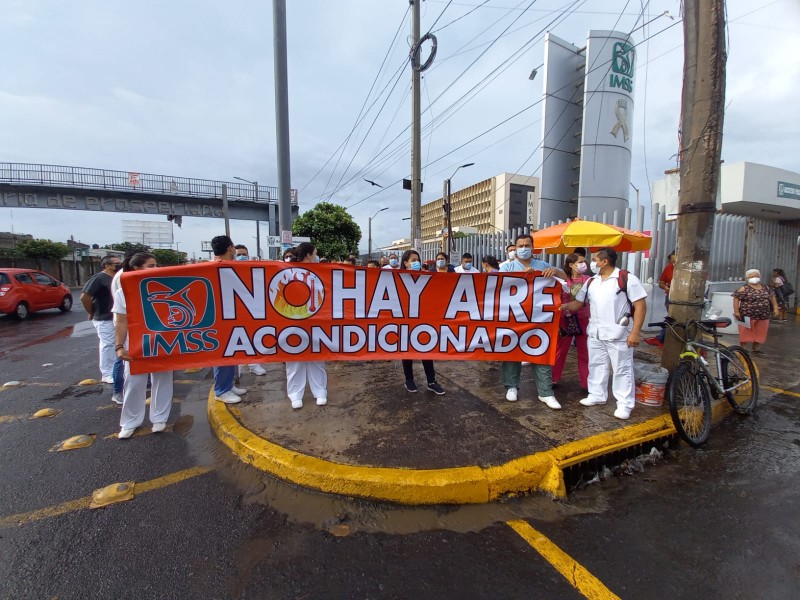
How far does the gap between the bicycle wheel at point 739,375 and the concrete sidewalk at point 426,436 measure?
0.17 meters

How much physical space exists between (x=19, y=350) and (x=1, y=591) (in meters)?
7.92

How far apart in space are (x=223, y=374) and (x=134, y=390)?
2.65 ft

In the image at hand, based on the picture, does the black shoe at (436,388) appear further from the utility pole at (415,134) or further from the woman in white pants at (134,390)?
the utility pole at (415,134)

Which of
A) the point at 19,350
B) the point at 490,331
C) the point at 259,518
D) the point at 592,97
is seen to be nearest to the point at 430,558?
the point at 259,518

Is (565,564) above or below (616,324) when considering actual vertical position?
below

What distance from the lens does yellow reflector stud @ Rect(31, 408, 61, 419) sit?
13.8ft

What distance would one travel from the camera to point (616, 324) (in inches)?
149

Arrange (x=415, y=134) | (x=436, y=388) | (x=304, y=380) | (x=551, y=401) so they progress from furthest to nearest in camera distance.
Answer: (x=415, y=134) < (x=436, y=388) < (x=304, y=380) < (x=551, y=401)

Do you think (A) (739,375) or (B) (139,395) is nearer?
(B) (139,395)

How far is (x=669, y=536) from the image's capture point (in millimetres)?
2359

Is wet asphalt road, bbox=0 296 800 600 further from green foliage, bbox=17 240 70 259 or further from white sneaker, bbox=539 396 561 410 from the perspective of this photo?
green foliage, bbox=17 240 70 259

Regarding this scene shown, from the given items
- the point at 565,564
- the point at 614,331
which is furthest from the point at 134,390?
the point at 614,331

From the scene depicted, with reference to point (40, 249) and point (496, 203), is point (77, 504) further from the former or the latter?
point (496, 203)

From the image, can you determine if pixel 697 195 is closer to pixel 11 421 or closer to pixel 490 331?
pixel 490 331
